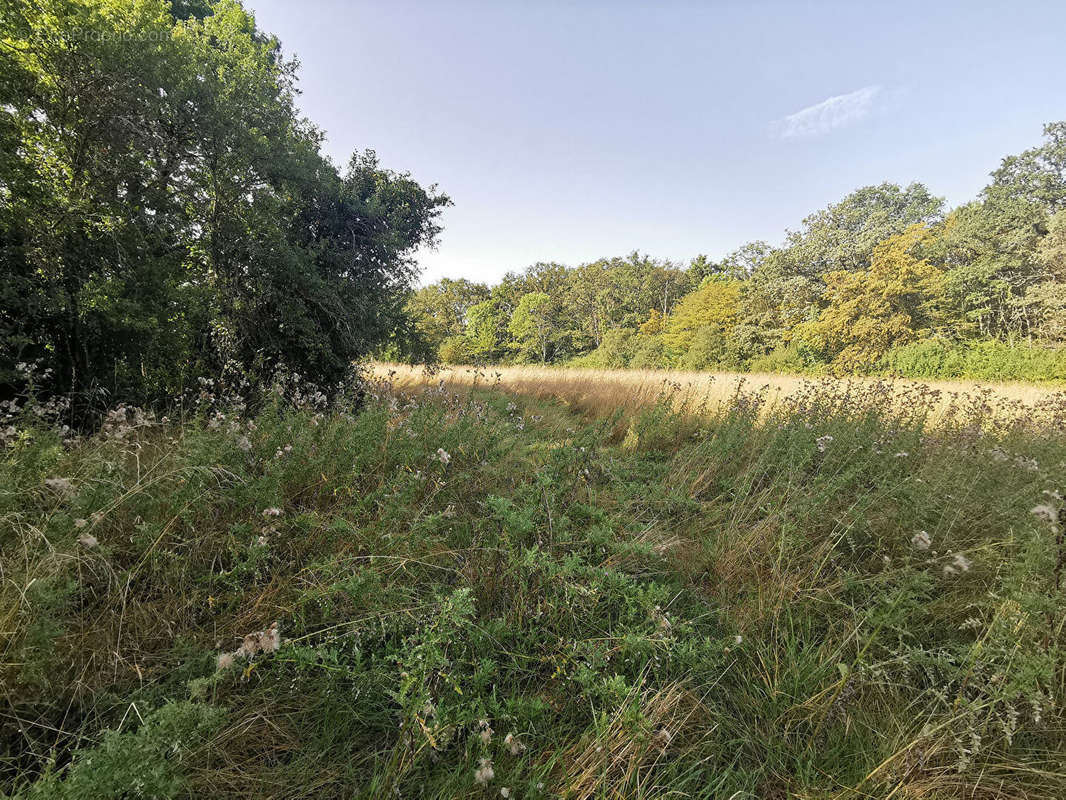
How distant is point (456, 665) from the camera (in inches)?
59.5

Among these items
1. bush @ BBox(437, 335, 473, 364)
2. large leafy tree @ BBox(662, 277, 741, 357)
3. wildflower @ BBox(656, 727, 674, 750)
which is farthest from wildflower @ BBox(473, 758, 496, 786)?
bush @ BBox(437, 335, 473, 364)

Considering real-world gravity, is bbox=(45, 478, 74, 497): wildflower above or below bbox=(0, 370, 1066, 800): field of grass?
above

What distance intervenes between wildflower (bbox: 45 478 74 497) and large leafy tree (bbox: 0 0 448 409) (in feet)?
8.64

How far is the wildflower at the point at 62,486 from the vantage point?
167cm

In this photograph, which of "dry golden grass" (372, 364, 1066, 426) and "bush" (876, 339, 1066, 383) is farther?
"bush" (876, 339, 1066, 383)

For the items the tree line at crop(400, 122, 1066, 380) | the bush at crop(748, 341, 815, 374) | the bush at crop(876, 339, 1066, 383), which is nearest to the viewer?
the bush at crop(876, 339, 1066, 383)

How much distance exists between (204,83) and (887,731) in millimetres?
8422

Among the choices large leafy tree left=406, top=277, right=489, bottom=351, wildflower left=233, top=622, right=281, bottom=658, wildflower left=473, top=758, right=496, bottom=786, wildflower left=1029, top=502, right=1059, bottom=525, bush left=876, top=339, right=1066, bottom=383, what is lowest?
wildflower left=473, top=758, right=496, bottom=786

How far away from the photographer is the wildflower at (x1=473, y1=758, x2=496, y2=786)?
3.69 ft

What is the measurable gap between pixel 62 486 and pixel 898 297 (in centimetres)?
3453

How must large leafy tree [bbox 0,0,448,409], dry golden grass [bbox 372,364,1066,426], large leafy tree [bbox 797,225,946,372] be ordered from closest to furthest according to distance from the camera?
large leafy tree [bbox 0,0,448,409], dry golden grass [bbox 372,364,1066,426], large leafy tree [bbox 797,225,946,372]

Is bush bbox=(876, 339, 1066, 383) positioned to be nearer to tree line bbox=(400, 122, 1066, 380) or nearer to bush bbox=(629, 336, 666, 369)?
tree line bbox=(400, 122, 1066, 380)

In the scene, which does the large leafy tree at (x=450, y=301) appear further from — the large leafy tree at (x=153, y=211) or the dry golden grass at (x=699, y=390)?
the large leafy tree at (x=153, y=211)

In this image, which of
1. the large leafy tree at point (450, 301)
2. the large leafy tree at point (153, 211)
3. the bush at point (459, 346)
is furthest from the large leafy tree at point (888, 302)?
the large leafy tree at point (450, 301)
